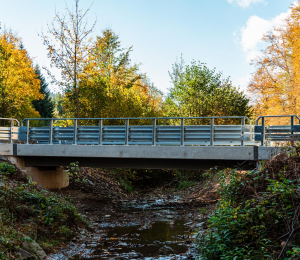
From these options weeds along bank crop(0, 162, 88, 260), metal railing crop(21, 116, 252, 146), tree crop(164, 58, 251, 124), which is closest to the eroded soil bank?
weeds along bank crop(0, 162, 88, 260)

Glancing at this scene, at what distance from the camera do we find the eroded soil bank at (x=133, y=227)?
28.6 ft

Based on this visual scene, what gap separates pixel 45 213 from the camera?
9805 mm

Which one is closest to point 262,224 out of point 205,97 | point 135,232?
point 135,232

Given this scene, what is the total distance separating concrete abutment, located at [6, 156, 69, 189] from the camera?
53.4ft

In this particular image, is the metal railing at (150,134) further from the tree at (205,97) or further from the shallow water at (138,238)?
the tree at (205,97)

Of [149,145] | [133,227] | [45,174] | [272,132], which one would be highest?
[272,132]

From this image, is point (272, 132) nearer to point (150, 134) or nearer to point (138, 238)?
point (150, 134)

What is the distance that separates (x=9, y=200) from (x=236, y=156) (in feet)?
26.1

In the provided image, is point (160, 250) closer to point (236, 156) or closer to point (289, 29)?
point (236, 156)

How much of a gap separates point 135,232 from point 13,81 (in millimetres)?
22195

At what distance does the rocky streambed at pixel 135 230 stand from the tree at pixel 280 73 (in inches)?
645

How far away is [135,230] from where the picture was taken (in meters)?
11.3

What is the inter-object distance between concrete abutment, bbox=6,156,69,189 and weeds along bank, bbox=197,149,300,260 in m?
10.5

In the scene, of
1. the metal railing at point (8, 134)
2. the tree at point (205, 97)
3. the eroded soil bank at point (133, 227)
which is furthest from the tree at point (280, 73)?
the metal railing at point (8, 134)
